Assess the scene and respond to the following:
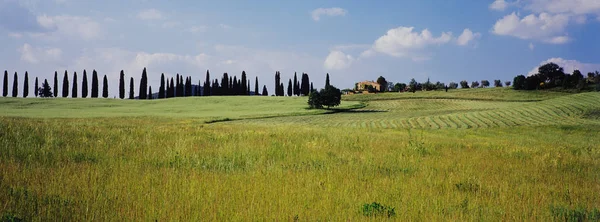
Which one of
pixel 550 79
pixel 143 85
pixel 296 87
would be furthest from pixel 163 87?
pixel 550 79

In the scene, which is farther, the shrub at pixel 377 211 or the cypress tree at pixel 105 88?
the cypress tree at pixel 105 88

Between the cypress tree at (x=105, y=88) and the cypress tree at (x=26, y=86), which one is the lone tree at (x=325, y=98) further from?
the cypress tree at (x=26, y=86)

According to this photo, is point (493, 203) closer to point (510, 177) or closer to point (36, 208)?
point (510, 177)

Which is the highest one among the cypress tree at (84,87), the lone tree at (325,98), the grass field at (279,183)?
the cypress tree at (84,87)

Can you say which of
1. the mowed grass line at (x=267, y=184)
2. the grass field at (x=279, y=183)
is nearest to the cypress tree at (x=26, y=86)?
the grass field at (x=279, y=183)

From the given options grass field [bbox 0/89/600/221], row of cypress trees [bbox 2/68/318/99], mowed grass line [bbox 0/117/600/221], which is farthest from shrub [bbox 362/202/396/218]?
row of cypress trees [bbox 2/68/318/99]

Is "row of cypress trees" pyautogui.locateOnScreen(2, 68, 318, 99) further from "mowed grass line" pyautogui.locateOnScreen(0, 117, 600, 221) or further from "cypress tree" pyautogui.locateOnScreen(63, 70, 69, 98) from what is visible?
"mowed grass line" pyautogui.locateOnScreen(0, 117, 600, 221)

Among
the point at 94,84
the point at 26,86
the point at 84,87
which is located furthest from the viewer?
the point at 94,84

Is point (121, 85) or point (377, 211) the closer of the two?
point (377, 211)

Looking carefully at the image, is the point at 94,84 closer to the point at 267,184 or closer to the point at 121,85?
the point at 121,85

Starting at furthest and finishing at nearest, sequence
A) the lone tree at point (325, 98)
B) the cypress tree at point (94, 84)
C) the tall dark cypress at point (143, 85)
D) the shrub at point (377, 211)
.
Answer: the tall dark cypress at point (143, 85) < the cypress tree at point (94, 84) < the lone tree at point (325, 98) < the shrub at point (377, 211)

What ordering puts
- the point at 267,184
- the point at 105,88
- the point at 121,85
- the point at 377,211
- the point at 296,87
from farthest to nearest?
1. the point at 296,87
2. the point at 121,85
3. the point at 105,88
4. the point at 267,184
5. the point at 377,211

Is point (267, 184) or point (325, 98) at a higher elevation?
point (325, 98)

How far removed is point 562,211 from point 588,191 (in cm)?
242
